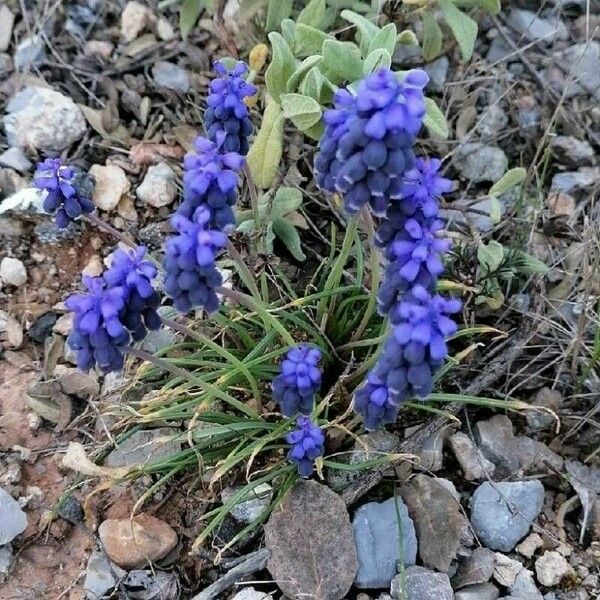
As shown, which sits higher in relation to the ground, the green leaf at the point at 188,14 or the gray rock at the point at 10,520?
the green leaf at the point at 188,14

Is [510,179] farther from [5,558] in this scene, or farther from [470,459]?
[5,558]

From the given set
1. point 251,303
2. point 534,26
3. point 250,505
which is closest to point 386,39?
point 251,303

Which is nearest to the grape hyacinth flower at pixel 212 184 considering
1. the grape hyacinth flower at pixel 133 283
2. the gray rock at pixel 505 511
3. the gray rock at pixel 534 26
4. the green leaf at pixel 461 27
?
→ the grape hyacinth flower at pixel 133 283

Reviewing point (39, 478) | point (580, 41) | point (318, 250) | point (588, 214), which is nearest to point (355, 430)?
point (318, 250)

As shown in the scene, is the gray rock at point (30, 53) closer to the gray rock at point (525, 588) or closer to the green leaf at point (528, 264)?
the green leaf at point (528, 264)

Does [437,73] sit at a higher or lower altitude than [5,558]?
higher

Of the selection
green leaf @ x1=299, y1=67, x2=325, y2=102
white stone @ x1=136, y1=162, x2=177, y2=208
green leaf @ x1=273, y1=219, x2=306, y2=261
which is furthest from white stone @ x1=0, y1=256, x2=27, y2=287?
green leaf @ x1=299, y1=67, x2=325, y2=102

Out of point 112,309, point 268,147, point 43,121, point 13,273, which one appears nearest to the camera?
point 112,309

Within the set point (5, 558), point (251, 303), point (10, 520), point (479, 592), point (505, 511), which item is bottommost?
point (5, 558)
